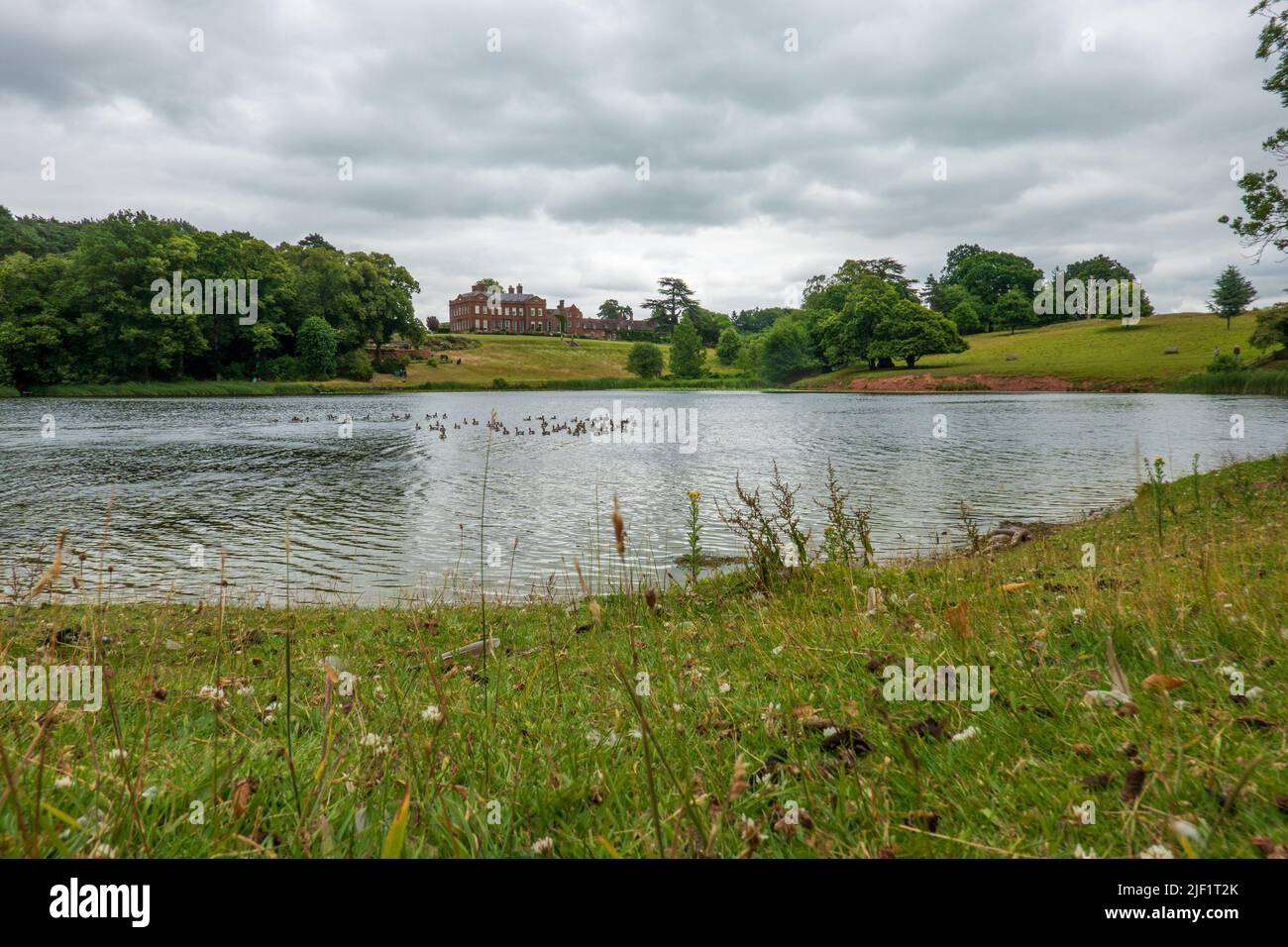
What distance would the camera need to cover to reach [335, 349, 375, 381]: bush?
110 m

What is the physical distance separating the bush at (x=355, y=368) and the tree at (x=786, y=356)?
71.6 m

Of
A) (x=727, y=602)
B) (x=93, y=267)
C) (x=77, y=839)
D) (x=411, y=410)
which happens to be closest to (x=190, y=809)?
(x=77, y=839)

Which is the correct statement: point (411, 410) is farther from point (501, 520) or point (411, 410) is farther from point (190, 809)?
point (190, 809)


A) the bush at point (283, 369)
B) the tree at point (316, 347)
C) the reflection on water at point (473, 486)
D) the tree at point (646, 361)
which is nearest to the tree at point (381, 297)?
the tree at point (316, 347)

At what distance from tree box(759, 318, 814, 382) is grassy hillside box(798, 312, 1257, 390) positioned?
561 centimetres

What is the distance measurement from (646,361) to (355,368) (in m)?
53.6

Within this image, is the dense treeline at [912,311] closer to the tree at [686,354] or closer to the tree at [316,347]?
the tree at [686,354]

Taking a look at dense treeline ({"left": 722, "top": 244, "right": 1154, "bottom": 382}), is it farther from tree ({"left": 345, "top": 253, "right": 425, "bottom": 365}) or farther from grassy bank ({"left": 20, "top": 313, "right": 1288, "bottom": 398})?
tree ({"left": 345, "top": 253, "right": 425, "bottom": 365})

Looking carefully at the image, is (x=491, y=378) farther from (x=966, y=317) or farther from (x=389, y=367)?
(x=966, y=317)

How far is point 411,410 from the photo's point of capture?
67.1 m

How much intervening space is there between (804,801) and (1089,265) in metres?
182

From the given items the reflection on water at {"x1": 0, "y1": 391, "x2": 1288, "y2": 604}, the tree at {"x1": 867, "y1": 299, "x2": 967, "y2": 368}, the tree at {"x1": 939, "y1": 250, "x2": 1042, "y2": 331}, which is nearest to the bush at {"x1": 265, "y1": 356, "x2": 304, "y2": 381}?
the reflection on water at {"x1": 0, "y1": 391, "x2": 1288, "y2": 604}

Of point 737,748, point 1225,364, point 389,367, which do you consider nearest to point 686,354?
point 389,367
